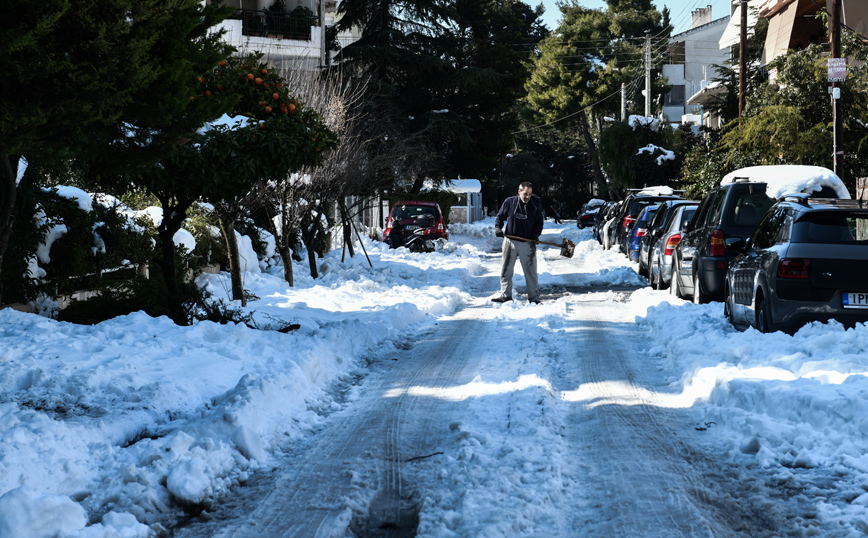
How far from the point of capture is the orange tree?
9.20 meters

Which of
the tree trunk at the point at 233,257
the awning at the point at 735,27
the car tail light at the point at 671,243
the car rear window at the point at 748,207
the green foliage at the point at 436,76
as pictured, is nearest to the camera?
the car rear window at the point at 748,207

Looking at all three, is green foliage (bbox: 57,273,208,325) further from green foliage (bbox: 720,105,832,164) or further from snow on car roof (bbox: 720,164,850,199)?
green foliage (bbox: 720,105,832,164)

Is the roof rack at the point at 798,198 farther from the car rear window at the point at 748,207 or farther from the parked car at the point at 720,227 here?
the car rear window at the point at 748,207

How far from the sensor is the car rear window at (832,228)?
332 inches

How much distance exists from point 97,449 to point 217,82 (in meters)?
5.23

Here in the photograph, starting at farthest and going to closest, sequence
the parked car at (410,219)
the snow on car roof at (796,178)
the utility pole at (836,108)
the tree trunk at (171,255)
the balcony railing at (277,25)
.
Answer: the balcony railing at (277,25), the parked car at (410,219), the utility pole at (836,108), the snow on car roof at (796,178), the tree trunk at (171,255)

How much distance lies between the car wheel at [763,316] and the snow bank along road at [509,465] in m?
1.21

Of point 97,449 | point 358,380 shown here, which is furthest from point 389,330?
point 97,449

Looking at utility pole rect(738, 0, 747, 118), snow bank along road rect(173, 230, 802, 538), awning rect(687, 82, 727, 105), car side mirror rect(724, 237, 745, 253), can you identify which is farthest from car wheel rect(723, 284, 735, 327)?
awning rect(687, 82, 727, 105)

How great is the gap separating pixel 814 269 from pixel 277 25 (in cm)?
2239

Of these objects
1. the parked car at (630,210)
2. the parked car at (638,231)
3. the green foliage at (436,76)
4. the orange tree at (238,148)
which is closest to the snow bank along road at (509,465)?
the orange tree at (238,148)

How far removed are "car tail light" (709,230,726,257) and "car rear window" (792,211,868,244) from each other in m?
3.19

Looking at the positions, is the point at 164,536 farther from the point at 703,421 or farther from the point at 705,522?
the point at 703,421

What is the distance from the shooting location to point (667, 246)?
14758mm
